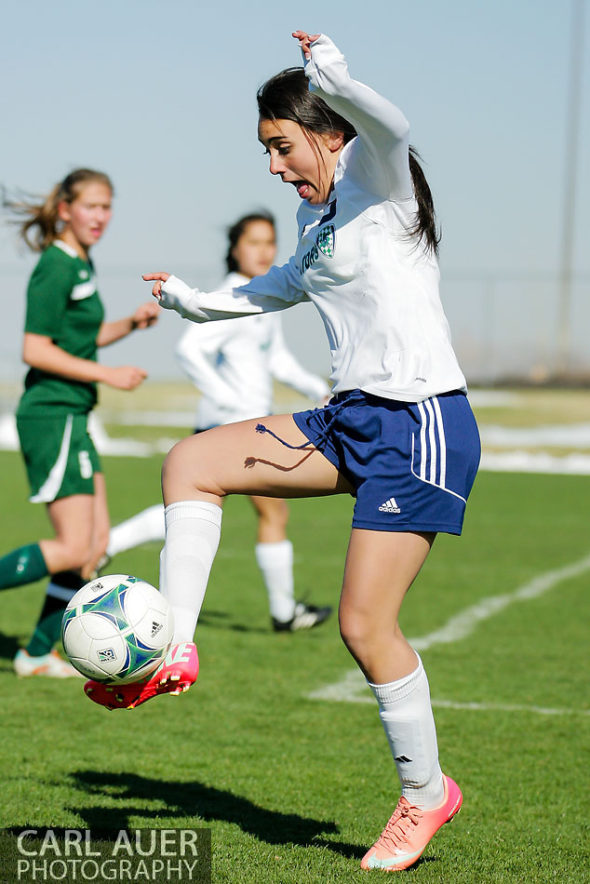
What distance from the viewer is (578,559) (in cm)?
993

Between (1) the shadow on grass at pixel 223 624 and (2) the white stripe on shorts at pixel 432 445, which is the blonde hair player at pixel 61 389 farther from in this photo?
(2) the white stripe on shorts at pixel 432 445

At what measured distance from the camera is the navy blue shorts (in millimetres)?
3127

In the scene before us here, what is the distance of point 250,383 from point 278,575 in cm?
118

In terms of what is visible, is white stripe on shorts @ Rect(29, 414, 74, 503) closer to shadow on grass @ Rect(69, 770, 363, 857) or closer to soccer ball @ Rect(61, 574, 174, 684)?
shadow on grass @ Rect(69, 770, 363, 857)

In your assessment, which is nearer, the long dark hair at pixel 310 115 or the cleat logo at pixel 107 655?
the cleat logo at pixel 107 655

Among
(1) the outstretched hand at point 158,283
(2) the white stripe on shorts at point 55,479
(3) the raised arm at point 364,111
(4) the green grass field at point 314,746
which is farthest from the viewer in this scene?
(2) the white stripe on shorts at point 55,479

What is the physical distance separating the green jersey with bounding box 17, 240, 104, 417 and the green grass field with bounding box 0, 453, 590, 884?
1352 millimetres

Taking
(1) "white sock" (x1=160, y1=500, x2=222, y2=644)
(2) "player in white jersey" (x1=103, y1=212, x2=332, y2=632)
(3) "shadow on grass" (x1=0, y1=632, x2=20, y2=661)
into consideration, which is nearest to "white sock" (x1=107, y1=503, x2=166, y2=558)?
(2) "player in white jersey" (x1=103, y1=212, x2=332, y2=632)

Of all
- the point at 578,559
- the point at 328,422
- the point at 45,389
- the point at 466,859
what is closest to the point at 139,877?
the point at 466,859

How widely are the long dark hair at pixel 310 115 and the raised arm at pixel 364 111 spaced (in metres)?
0.14

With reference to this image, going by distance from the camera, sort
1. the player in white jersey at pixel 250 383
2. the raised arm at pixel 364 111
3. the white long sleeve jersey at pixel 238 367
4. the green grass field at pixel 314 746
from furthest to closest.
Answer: the player in white jersey at pixel 250 383
the white long sleeve jersey at pixel 238 367
the green grass field at pixel 314 746
the raised arm at pixel 364 111

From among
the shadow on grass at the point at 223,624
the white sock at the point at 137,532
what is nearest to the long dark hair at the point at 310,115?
Result: the white sock at the point at 137,532

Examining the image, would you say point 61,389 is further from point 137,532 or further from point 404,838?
point 404,838

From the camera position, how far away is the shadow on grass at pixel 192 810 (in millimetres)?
3521
